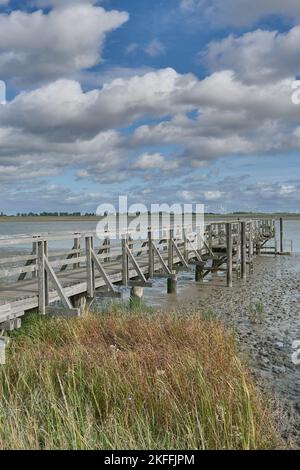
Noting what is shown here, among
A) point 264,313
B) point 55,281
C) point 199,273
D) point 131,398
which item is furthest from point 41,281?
point 199,273

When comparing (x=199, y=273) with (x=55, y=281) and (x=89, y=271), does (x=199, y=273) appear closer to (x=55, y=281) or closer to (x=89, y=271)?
(x=89, y=271)

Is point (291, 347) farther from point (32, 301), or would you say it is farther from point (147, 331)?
point (32, 301)

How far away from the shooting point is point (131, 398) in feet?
15.6

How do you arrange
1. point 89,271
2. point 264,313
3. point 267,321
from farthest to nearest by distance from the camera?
1. point 264,313
2. point 267,321
3. point 89,271

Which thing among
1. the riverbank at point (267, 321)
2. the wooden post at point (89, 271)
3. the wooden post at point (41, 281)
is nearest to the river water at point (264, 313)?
the riverbank at point (267, 321)

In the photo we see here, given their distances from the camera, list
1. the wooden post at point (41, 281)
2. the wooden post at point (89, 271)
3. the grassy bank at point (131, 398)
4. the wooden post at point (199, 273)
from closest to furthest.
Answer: the grassy bank at point (131, 398) < the wooden post at point (41, 281) < the wooden post at point (89, 271) < the wooden post at point (199, 273)

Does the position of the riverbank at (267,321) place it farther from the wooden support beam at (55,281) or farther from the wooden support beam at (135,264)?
the wooden support beam at (55,281)

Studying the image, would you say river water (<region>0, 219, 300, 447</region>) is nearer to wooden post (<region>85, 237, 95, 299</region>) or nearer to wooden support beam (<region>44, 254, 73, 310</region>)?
wooden post (<region>85, 237, 95, 299</region>)

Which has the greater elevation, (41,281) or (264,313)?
(41,281)

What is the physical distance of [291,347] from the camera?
8.79 meters

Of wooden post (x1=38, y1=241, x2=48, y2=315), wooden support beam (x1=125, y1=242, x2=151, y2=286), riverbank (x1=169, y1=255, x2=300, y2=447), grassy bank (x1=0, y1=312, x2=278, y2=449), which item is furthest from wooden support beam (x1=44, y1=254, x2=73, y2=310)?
wooden support beam (x1=125, y1=242, x2=151, y2=286)

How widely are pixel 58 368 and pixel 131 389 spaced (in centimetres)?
118

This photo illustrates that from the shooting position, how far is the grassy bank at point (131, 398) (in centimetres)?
401
